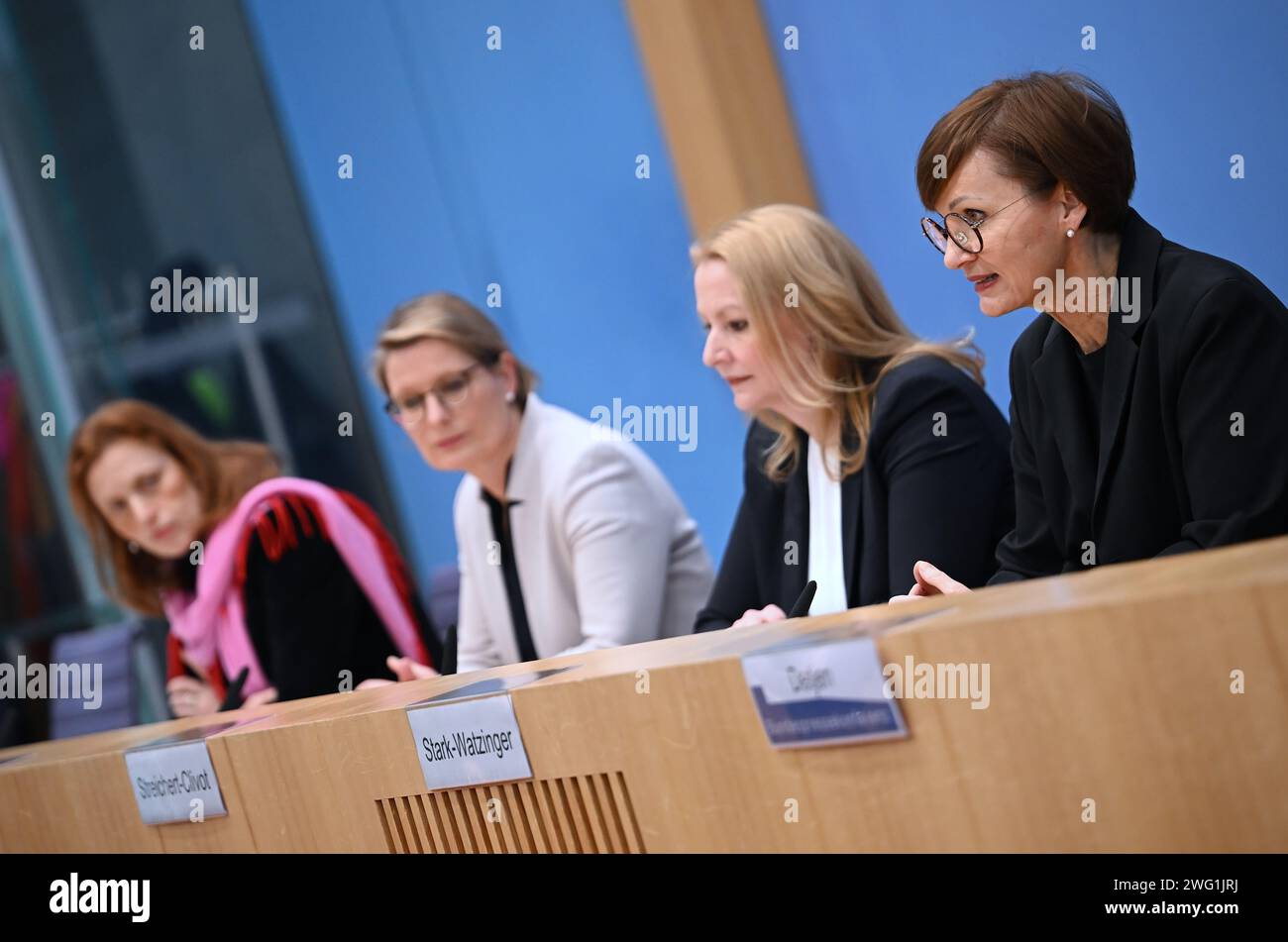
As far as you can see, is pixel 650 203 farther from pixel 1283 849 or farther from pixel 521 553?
pixel 1283 849

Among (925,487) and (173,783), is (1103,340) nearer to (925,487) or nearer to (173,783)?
(925,487)

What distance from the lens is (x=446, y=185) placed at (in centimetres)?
446

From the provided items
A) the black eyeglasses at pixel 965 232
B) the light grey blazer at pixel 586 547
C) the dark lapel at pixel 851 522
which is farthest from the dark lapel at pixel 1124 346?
the light grey blazer at pixel 586 547

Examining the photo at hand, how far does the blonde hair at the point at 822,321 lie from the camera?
2.29 meters

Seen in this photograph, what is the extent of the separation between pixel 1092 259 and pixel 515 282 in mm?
2680

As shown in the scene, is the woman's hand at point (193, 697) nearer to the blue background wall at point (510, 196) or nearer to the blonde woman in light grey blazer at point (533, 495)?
the blonde woman in light grey blazer at point (533, 495)

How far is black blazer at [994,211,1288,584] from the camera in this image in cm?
156

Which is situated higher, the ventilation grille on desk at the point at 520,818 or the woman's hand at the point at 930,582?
the woman's hand at the point at 930,582

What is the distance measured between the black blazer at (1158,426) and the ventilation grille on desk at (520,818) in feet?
2.31

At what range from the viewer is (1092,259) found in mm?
Answer: 1788

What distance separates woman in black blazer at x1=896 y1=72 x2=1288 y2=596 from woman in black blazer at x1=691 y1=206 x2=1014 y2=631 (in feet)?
0.71

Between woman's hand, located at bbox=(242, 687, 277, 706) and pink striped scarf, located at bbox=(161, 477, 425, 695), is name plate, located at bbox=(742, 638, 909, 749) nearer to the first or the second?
woman's hand, located at bbox=(242, 687, 277, 706)

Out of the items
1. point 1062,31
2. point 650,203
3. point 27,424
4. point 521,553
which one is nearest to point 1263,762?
point 521,553

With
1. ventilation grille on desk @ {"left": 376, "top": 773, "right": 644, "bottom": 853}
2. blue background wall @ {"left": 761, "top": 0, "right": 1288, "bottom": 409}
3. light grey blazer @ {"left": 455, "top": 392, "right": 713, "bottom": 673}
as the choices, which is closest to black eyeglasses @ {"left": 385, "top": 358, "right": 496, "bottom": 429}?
light grey blazer @ {"left": 455, "top": 392, "right": 713, "bottom": 673}
